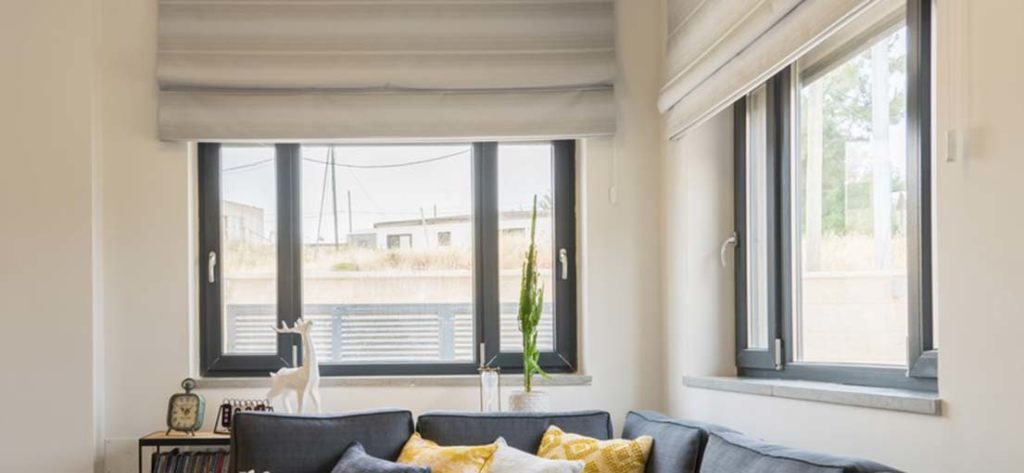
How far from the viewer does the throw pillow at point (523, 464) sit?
2718 mm

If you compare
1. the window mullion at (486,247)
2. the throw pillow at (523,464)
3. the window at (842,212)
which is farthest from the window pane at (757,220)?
the window mullion at (486,247)

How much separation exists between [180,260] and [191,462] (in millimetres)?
803

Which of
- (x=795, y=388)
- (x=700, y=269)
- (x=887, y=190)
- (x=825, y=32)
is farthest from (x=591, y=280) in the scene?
(x=825, y=32)

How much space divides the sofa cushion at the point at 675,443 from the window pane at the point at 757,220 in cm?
60

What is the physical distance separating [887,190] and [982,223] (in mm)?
631

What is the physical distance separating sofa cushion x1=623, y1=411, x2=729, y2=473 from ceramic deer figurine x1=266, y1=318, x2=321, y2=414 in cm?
126

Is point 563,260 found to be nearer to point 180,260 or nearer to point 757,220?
point 757,220

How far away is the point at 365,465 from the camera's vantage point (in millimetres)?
2816

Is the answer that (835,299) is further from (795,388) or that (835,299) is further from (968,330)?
(968,330)

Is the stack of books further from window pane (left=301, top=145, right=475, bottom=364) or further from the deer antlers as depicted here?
window pane (left=301, top=145, right=475, bottom=364)

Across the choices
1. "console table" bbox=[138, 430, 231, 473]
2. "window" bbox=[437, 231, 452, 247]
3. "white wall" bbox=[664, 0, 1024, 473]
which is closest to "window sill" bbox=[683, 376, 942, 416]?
"white wall" bbox=[664, 0, 1024, 473]

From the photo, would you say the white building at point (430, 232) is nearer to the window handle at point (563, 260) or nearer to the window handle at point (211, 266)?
the window handle at point (563, 260)

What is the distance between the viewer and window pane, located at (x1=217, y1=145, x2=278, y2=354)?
149 inches

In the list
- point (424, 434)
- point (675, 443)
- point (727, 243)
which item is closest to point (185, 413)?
point (424, 434)
